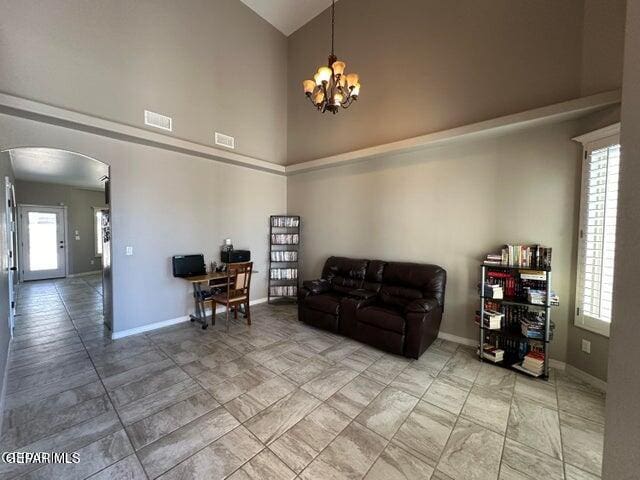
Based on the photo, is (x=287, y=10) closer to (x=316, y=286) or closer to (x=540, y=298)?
(x=316, y=286)

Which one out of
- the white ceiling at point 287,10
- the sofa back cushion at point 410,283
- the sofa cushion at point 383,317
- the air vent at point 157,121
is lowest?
the sofa cushion at point 383,317

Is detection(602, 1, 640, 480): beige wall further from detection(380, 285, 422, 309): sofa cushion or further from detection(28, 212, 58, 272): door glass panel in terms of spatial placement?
detection(28, 212, 58, 272): door glass panel

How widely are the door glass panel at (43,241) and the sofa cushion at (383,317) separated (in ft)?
30.8

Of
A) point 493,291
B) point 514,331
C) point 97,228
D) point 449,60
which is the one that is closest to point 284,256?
point 493,291

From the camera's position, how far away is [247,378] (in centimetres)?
274

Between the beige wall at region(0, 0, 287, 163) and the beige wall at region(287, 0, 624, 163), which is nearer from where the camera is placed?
the beige wall at region(287, 0, 624, 163)

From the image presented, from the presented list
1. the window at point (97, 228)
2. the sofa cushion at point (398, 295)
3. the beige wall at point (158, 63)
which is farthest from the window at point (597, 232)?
the window at point (97, 228)

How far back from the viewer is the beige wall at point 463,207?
2975 mm

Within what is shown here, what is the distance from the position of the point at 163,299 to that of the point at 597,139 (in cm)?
599

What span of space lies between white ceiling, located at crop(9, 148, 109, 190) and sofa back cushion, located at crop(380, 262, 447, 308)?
178 inches

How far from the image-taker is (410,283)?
380 centimetres

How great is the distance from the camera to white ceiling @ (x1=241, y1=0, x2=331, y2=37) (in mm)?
4996

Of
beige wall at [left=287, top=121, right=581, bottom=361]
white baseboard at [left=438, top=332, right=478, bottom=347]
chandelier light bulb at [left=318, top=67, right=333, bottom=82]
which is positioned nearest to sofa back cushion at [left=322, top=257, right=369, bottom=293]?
beige wall at [left=287, top=121, right=581, bottom=361]

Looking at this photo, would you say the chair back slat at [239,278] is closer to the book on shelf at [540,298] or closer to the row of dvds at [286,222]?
the row of dvds at [286,222]
